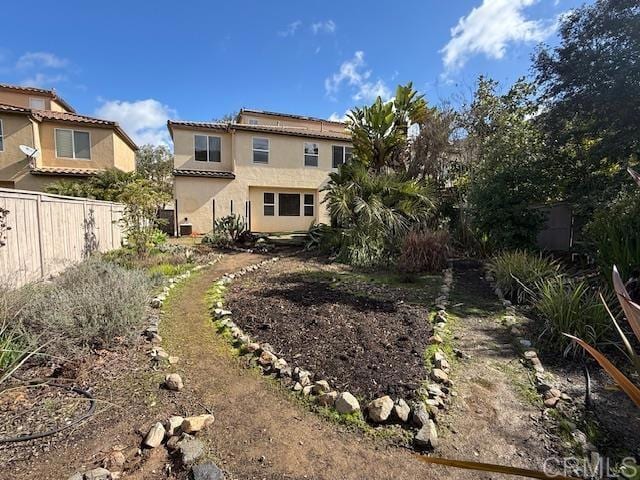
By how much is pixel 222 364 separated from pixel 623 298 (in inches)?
127

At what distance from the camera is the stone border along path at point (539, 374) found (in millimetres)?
2320

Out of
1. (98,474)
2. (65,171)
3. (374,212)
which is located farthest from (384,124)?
(65,171)

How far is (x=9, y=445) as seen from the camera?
7.00 feet

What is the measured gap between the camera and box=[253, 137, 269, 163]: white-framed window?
16984mm

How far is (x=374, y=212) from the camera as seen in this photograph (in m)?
9.07

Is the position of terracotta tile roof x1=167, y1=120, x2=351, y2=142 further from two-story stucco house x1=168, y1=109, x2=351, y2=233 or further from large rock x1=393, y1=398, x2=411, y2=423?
large rock x1=393, y1=398, x2=411, y2=423

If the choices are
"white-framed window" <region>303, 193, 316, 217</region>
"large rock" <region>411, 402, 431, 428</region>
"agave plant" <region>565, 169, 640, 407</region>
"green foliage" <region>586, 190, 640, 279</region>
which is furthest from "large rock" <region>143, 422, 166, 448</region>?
"white-framed window" <region>303, 193, 316, 217</region>

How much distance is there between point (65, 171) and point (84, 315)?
14402 mm

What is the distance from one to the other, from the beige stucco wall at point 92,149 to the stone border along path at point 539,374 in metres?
17.1

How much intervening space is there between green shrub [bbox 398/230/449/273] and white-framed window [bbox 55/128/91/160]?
1520cm

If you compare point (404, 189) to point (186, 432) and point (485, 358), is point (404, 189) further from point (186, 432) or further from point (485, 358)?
point (186, 432)

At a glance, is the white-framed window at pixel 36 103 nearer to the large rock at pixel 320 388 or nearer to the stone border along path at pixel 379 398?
the stone border along path at pixel 379 398

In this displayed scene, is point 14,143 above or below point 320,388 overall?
above

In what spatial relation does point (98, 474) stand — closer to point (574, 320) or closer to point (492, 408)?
point (492, 408)
